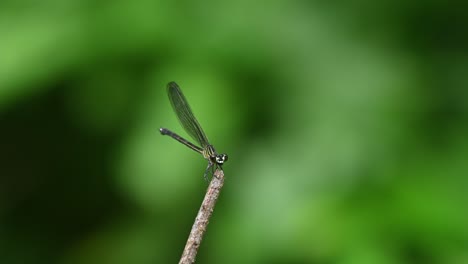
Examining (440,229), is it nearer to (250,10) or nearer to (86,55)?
(250,10)

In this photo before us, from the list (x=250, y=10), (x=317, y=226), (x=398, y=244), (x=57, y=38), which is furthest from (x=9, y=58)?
(x=398, y=244)

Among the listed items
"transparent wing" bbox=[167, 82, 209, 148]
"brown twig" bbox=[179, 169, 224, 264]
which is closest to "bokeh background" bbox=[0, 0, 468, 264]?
"transparent wing" bbox=[167, 82, 209, 148]

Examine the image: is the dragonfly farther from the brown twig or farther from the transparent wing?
the brown twig

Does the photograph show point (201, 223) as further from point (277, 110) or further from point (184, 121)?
point (277, 110)

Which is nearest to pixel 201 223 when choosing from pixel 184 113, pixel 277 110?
pixel 184 113

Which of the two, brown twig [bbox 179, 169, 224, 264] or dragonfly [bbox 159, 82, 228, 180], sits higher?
dragonfly [bbox 159, 82, 228, 180]

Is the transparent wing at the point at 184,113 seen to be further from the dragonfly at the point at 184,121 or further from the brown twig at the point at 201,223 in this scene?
the brown twig at the point at 201,223
